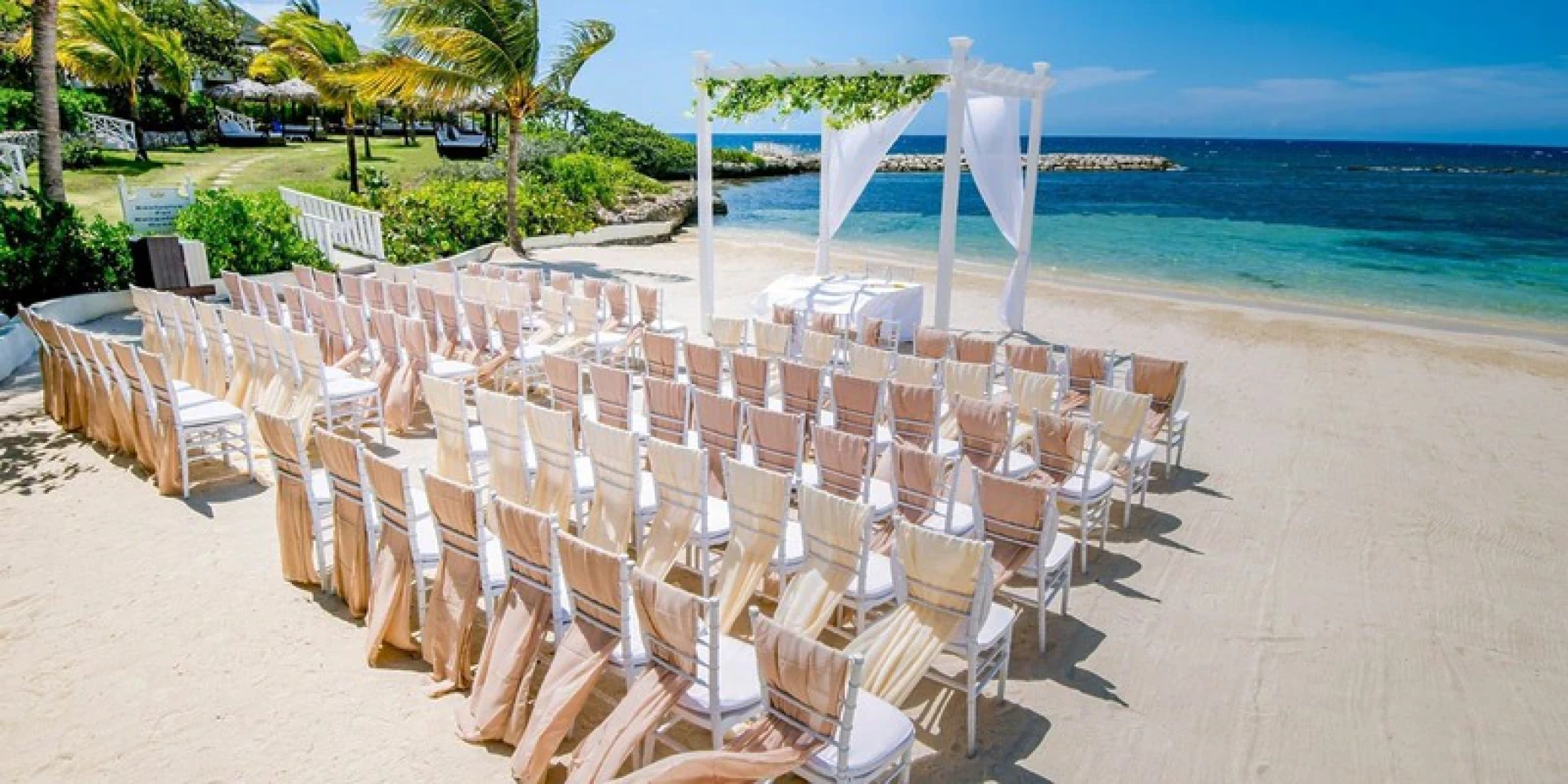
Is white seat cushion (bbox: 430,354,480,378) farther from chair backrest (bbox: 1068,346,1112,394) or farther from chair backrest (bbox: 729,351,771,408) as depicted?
chair backrest (bbox: 1068,346,1112,394)

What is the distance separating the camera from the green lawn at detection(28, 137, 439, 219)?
2171cm

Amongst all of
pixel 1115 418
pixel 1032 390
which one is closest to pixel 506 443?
pixel 1032 390

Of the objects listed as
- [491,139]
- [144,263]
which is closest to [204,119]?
[491,139]

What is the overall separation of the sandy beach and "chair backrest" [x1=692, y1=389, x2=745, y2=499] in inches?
79.0

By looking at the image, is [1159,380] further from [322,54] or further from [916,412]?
[322,54]

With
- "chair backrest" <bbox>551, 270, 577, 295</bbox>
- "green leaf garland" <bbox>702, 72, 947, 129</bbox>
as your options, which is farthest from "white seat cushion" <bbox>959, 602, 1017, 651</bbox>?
"chair backrest" <bbox>551, 270, 577, 295</bbox>

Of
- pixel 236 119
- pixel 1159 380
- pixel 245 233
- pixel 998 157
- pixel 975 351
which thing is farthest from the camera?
pixel 236 119

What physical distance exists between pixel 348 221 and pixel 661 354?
1020 cm

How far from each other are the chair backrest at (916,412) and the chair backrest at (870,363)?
88 cm

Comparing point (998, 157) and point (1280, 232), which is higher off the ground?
point (998, 157)

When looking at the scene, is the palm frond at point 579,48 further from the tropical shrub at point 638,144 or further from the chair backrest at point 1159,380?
the tropical shrub at point 638,144

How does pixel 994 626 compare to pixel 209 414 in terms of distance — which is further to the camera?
pixel 209 414

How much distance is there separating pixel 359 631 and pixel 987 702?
10.5 ft

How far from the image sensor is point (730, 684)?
11.4 feet
